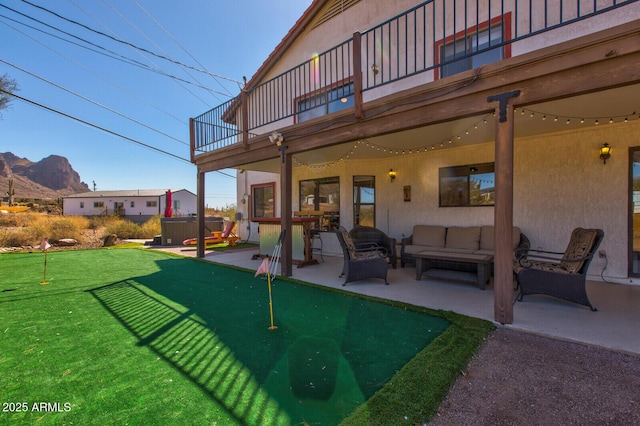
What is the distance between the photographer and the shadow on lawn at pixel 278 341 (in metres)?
2.07

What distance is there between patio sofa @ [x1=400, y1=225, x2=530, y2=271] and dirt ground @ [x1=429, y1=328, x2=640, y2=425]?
2.81 meters

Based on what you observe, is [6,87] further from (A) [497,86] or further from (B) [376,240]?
(A) [497,86]

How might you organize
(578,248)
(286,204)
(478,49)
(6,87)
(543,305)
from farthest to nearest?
1. (6,87)
2. (286,204)
3. (478,49)
4. (578,248)
5. (543,305)

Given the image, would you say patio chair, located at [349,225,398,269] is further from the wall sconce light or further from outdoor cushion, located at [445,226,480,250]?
the wall sconce light

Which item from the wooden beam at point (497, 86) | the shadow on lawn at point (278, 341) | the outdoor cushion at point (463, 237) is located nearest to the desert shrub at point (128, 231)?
the shadow on lawn at point (278, 341)

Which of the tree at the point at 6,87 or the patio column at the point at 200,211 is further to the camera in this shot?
the tree at the point at 6,87

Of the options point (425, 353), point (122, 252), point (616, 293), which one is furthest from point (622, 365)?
point (122, 252)

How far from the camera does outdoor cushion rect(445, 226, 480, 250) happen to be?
20.4 feet

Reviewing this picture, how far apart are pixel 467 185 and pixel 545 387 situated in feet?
17.4

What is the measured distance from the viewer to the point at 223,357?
2654 millimetres

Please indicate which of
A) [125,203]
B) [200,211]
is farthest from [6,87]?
[125,203]

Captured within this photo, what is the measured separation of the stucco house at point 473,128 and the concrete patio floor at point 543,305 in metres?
0.45

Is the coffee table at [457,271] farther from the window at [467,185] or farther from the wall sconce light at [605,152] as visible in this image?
the wall sconce light at [605,152]

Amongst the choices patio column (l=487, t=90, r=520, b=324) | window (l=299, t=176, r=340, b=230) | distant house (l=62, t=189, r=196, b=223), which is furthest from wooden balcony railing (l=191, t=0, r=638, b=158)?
distant house (l=62, t=189, r=196, b=223)
